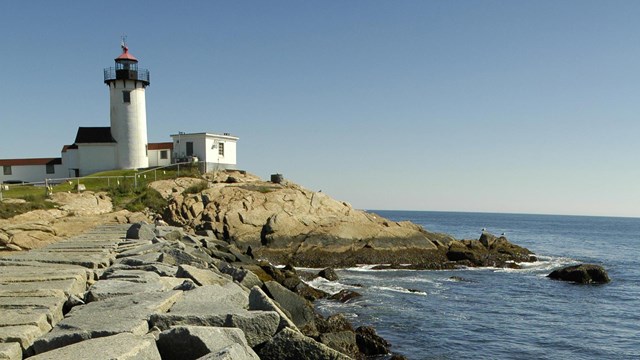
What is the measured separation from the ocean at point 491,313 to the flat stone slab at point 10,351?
10.6 m

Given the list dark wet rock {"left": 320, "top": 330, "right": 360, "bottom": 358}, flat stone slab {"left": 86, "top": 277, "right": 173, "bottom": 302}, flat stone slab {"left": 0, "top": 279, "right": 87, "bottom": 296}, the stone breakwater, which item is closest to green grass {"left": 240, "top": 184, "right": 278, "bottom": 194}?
the stone breakwater

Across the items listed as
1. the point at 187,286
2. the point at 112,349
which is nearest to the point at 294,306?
the point at 187,286

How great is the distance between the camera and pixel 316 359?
25.1 ft

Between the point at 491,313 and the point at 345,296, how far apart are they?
20.4 ft

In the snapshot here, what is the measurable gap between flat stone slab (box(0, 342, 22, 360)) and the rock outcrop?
24.0 meters

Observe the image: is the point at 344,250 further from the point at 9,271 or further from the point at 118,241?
the point at 9,271

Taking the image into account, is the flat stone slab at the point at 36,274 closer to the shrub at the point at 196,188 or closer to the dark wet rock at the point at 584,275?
the shrub at the point at 196,188

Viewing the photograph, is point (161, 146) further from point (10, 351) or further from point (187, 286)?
point (10, 351)

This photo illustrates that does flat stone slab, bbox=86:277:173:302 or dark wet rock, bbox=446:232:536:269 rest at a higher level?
flat stone slab, bbox=86:277:173:302

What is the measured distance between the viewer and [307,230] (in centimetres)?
3269

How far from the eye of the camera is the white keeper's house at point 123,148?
4722cm

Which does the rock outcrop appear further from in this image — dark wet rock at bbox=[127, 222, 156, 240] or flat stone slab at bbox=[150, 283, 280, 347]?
flat stone slab at bbox=[150, 283, 280, 347]

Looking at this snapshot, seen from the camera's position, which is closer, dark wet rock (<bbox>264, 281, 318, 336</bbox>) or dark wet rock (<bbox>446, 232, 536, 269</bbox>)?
dark wet rock (<bbox>264, 281, 318, 336</bbox>)

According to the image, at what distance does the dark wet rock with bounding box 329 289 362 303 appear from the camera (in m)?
20.5
